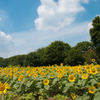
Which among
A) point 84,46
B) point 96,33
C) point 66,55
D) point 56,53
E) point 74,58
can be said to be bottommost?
point 74,58

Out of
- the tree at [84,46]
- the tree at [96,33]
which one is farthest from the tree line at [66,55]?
the tree at [84,46]

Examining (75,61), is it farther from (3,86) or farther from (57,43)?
(3,86)

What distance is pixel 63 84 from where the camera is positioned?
2420mm

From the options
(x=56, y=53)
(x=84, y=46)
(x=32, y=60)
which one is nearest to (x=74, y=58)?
(x=56, y=53)

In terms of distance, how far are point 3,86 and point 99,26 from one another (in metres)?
22.2

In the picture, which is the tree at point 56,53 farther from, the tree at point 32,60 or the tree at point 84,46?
the tree at point 84,46

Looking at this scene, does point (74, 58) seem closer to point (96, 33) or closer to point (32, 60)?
point (96, 33)

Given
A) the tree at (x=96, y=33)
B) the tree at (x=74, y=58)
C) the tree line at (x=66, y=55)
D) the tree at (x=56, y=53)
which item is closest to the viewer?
the tree at (x=96, y=33)

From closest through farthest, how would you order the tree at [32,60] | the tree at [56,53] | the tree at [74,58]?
the tree at [32,60]
the tree at [74,58]
the tree at [56,53]

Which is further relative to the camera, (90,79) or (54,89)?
(54,89)

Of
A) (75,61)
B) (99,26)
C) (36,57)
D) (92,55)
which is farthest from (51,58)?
(99,26)

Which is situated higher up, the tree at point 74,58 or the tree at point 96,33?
the tree at point 96,33

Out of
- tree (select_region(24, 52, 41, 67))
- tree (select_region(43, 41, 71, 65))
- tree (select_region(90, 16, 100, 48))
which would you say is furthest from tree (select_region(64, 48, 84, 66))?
tree (select_region(24, 52, 41, 67))

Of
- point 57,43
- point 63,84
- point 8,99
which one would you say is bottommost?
point 8,99
